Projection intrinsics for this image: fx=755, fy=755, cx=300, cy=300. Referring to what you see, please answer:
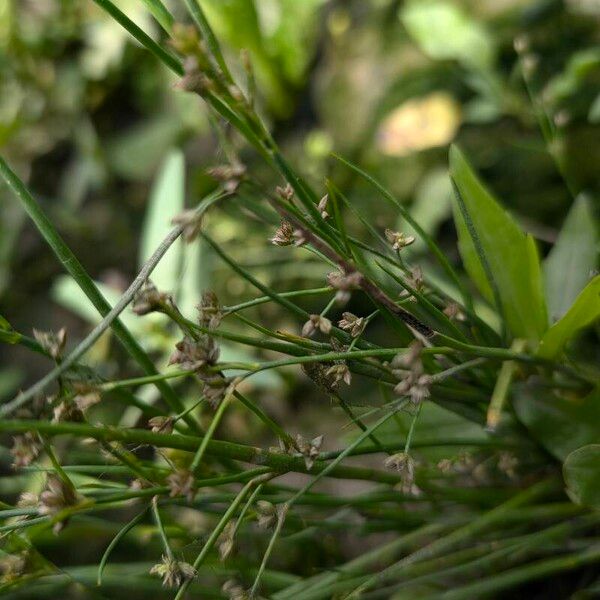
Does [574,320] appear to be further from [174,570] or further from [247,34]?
[247,34]

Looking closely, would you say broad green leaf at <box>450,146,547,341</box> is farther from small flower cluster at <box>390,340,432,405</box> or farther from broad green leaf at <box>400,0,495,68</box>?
broad green leaf at <box>400,0,495,68</box>

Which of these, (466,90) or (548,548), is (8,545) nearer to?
(548,548)

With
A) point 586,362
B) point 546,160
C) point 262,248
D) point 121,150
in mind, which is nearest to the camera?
point 586,362

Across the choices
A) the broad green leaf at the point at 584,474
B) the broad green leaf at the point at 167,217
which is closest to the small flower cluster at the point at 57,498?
the broad green leaf at the point at 584,474

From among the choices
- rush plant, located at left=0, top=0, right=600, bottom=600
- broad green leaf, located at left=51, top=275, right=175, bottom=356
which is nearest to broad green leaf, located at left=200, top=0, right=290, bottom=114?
broad green leaf, located at left=51, top=275, right=175, bottom=356

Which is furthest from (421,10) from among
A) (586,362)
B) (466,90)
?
(586,362)
